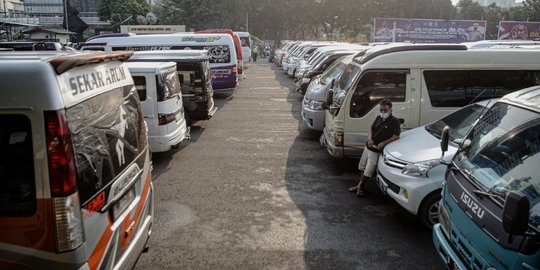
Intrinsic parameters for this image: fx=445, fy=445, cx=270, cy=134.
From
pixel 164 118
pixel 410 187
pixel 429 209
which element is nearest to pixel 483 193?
pixel 410 187

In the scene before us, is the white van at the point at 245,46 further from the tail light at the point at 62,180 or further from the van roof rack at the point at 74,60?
the tail light at the point at 62,180

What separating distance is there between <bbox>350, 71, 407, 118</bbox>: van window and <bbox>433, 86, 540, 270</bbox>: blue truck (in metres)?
3.10

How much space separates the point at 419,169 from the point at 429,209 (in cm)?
49

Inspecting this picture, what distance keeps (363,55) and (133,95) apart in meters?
4.67

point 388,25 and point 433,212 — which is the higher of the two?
point 388,25

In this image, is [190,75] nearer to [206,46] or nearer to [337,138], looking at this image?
[337,138]

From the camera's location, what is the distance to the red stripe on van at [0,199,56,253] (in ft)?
8.98

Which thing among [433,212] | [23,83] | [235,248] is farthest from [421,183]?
[23,83]

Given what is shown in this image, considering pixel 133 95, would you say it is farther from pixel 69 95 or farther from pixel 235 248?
pixel 235 248

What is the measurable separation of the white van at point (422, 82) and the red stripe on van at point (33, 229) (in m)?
5.29

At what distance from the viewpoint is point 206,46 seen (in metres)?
16.1

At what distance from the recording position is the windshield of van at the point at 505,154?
10.3ft

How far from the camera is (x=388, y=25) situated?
35562mm

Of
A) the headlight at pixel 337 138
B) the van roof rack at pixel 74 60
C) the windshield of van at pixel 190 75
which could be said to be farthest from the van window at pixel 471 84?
the windshield of van at pixel 190 75
